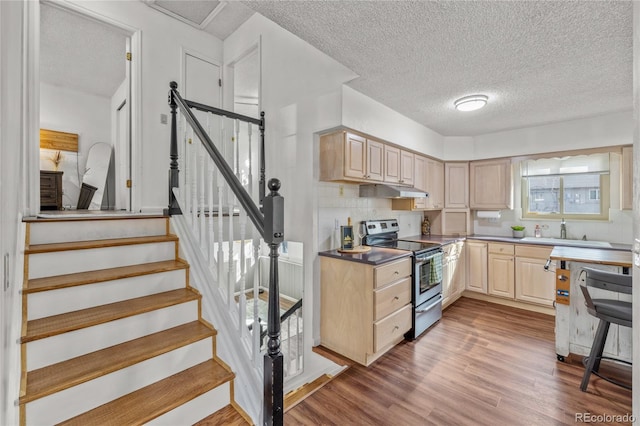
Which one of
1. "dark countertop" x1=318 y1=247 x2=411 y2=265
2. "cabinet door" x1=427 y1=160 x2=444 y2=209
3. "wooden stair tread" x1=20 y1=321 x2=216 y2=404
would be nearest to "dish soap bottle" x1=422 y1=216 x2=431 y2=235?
"cabinet door" x1=427 y1=160 x2=444 y2=209

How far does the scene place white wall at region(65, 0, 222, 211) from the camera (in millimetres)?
3072

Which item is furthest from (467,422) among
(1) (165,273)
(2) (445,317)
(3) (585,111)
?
(3) (585,111)

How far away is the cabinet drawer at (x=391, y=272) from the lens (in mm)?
2564

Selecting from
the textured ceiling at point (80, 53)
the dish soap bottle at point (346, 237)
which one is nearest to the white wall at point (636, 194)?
the dish soap bottle at point (346, 237)

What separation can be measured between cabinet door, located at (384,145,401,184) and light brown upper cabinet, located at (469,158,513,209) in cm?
191

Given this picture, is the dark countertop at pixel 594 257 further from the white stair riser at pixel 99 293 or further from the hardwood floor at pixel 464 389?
the white stair riser at pixel 99 293

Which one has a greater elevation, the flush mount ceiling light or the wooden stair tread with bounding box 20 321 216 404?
the flush mount ceiling light

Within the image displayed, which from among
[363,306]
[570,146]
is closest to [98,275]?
[363,306]

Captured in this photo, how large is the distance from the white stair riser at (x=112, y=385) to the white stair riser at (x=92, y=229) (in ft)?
3.40

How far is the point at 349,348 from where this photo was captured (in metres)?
2.69

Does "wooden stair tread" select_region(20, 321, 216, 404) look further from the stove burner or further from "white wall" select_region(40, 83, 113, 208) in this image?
"white wall" select_region(40, 83, 113, 208)

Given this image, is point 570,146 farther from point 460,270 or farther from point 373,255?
point 373,255

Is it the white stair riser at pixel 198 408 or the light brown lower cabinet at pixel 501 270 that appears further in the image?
the light brown lower cabinet at pixel 501 270

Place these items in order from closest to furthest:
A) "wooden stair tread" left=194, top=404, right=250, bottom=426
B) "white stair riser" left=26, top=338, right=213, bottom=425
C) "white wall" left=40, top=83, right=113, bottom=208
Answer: "white stair riser" left=26, top=338, right=213, bottom=425, "wooden stair tread" left=194, top=404, right=250, bottom=426, "white wall" left=40, top=83, right=113, bottom=208
